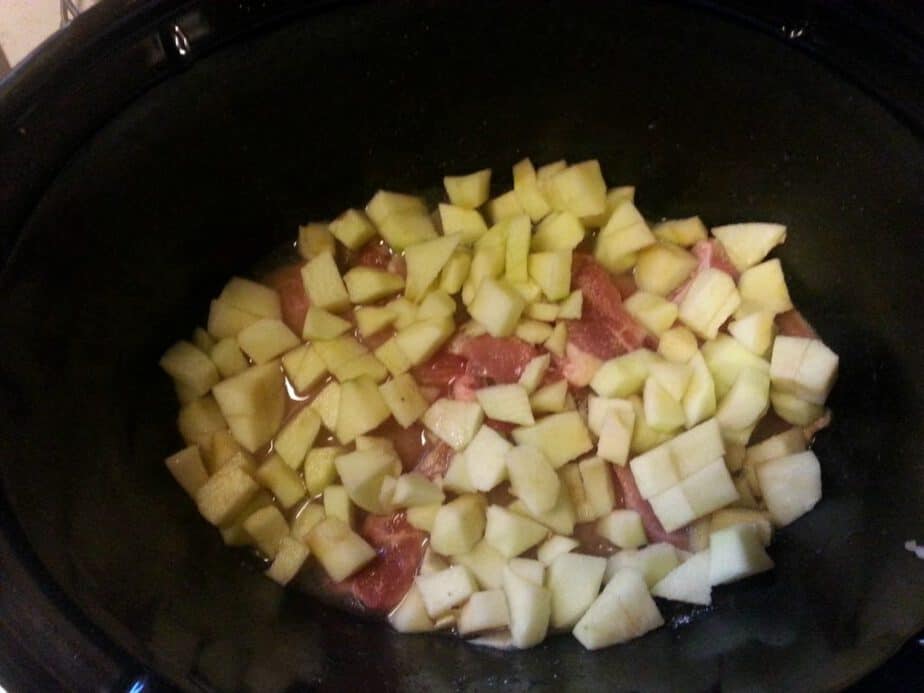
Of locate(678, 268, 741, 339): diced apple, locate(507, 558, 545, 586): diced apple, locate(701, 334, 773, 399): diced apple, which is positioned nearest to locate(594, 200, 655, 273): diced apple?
locate(678, 268, 741, 339): diced apple

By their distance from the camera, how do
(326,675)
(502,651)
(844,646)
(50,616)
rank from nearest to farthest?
(50,616)
(844,646)
(326,675)
(502,651)

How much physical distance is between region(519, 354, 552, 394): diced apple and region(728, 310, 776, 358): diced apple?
13.2 inches

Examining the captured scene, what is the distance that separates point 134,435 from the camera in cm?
132

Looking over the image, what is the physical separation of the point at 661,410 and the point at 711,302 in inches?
8.7

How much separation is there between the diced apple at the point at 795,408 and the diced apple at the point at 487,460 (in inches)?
18.2

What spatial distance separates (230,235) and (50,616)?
27.3 inches

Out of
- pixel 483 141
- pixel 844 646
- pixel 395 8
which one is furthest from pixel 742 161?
pixel 844 646

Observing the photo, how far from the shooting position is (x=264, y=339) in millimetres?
1450

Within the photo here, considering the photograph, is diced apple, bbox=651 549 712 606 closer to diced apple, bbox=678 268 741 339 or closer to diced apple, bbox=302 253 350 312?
diced apple, bbox=678 268 741 339

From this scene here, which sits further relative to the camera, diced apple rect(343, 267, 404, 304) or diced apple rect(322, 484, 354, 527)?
diced apple rect(343, 267, 404, 304)

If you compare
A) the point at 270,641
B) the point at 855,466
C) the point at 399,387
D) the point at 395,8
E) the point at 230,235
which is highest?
the point at 395,8

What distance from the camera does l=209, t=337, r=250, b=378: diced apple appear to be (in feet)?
4.71

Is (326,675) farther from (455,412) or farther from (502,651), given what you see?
(455,412)

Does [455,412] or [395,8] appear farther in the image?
[455,412]
